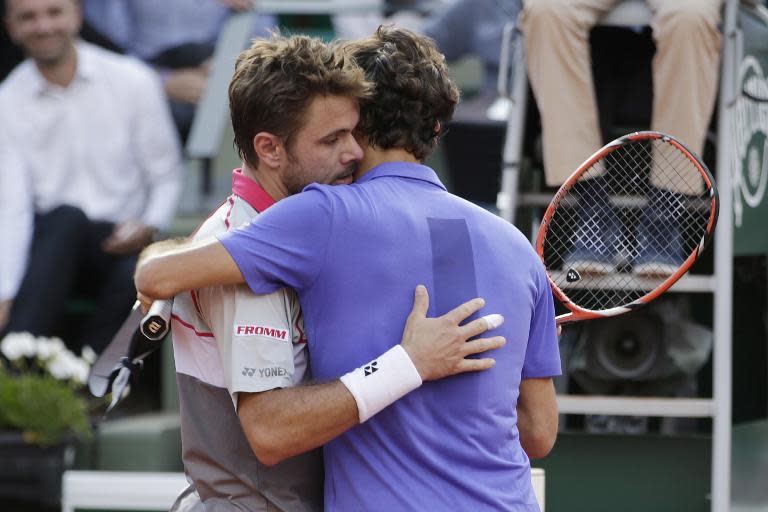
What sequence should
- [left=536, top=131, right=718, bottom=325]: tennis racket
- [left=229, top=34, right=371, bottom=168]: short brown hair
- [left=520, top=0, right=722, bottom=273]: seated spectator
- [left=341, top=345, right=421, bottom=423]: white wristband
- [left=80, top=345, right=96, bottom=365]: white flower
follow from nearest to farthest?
1. [left=341, top=345, right=421, bottom=423]: white wristband
2. [left=229, top=34, right=371, bottom=168]: short brown hair
3. [left=536, top=131, right=718, bottom=325]: tennis racket
4. [left=520, top=0, right=722, bottom=273]: seated spectator
5. [left=80, top=345, right=96, bottom=365]: white flower

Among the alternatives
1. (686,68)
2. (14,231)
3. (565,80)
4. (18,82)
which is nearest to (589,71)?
(565,80)

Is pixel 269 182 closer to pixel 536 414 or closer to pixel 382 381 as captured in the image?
pixel 382 381

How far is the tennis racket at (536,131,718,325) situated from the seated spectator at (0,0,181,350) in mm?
2295

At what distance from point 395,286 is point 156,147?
3.87 meters

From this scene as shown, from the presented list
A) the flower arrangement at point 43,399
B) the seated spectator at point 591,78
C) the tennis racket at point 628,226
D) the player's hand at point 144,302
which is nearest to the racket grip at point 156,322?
the player's hand at point 144,302

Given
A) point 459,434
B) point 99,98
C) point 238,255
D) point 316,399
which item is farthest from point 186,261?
point 99,98

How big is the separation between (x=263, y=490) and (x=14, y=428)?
10.4 feet

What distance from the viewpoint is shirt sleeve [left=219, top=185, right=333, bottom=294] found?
2170mm

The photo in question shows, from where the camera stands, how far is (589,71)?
422 centimetres

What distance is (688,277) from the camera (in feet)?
13.1

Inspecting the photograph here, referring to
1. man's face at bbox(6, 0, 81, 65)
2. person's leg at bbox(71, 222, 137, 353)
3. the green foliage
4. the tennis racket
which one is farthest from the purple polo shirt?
man's face at bbox(6, 0, 81, 65)

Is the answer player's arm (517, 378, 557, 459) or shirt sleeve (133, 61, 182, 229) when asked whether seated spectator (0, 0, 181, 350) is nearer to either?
shirt sleeve (133, 61, 182, 229)

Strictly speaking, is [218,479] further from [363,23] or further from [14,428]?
[363,23]

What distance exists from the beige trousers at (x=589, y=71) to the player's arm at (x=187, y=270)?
208 centimetres
